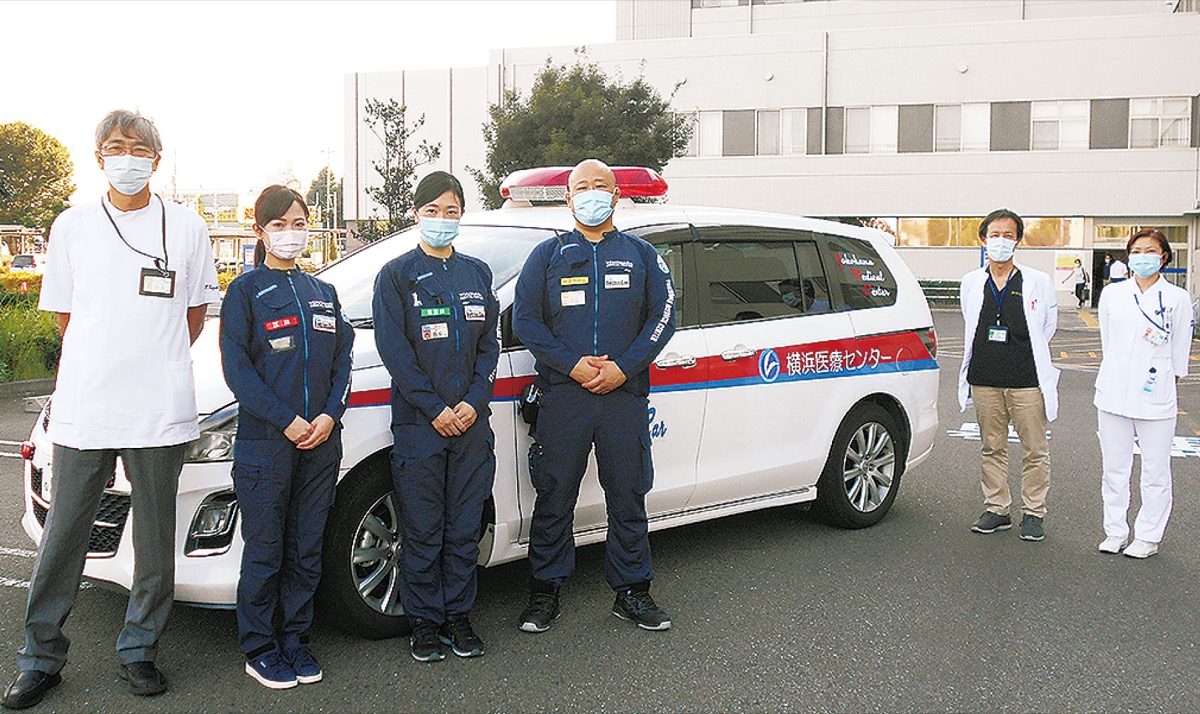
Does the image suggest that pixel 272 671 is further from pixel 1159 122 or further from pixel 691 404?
pixel 1159 122

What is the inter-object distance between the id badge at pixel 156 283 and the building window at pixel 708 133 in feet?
127

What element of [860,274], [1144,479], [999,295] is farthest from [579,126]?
[1144,479]

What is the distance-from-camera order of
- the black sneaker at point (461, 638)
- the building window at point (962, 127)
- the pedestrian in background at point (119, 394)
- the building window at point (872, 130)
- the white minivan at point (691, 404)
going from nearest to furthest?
the pedestrian in background at point (119, 394), the white minivan at point (691, 404), the black sneaker at point (461, 638), the building window at point (962, 127), the building window at point (872, 130)

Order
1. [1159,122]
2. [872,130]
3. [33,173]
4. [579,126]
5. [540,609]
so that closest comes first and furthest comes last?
[540,609]
[579,126]
[1159,122]
[872,130]
[33,173]

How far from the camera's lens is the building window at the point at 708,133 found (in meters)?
41.6

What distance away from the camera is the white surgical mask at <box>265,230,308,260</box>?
4.25m

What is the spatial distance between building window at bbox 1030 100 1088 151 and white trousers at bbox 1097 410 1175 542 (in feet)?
115

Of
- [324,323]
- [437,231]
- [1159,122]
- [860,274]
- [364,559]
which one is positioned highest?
[1159,122]

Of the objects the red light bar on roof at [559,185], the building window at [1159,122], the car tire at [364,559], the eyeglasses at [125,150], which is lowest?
the car tire at [364,559]

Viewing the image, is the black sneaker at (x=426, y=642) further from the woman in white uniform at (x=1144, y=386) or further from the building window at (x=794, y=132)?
the building window at (x=794, y=132)

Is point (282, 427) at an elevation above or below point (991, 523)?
above

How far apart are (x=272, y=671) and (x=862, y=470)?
12.3 feet

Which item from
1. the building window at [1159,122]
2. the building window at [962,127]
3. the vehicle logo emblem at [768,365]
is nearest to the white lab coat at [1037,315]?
the vehicle logo emblem at [768,365]

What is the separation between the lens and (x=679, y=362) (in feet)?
18.1
